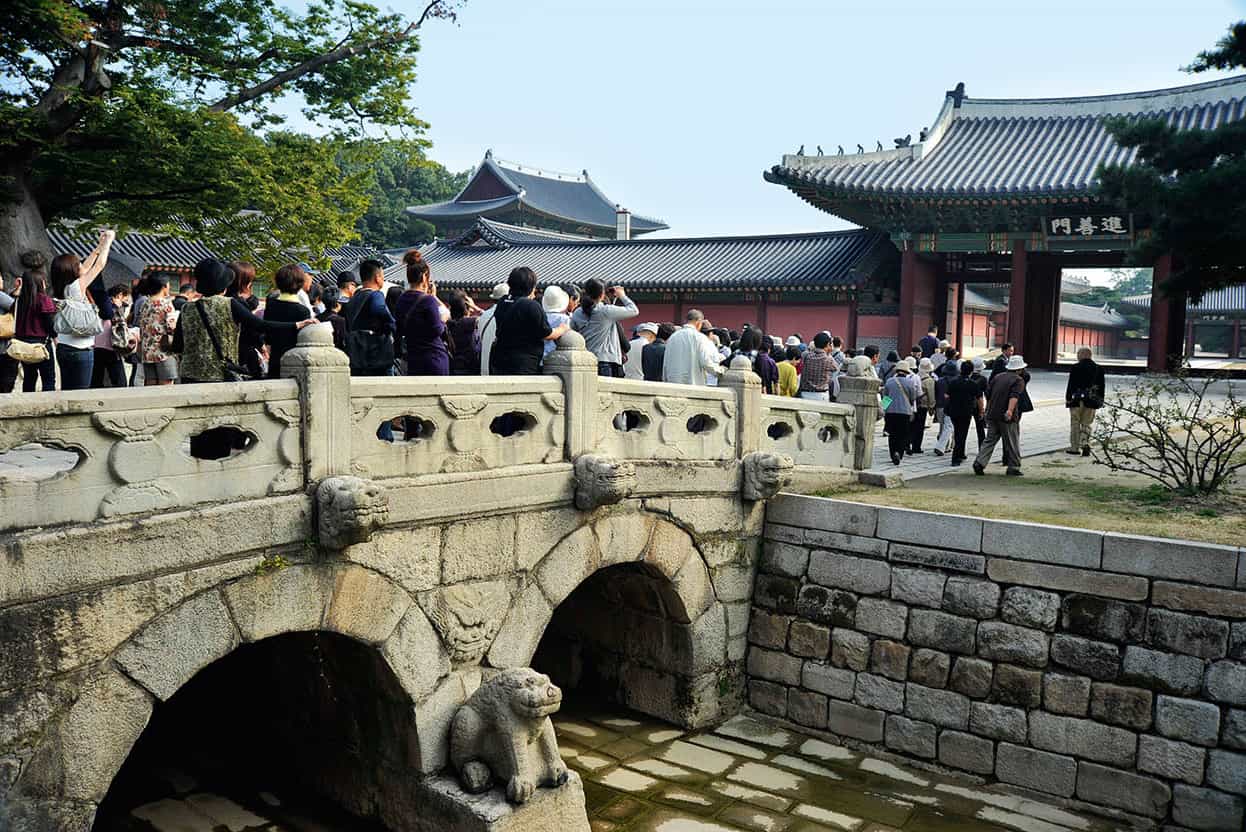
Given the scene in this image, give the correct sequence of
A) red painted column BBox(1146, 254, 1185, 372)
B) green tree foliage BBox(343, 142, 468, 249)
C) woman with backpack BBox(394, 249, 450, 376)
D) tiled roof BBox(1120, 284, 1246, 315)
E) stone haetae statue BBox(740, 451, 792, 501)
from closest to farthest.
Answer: woman with backpack BBox(394, 249, 450, 376) < stone haetae statue BBox(740, 451, 792, 501) < red painted column BBox(1146, 254, 1185, 372) < tiled roof BBox(1120, 284, 1246, 315) < green tree foliage BBox(343, 142, 468, 249)

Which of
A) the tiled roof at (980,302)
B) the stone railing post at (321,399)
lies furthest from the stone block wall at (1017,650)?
the tiled roof at (980,302)

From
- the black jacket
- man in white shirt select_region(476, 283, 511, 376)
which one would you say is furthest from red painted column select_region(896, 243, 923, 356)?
man in white shirt select_region(476, 283, 511, 376)

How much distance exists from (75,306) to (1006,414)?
9092mm

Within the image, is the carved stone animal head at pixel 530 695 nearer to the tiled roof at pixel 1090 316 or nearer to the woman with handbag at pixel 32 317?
the woman with handbag at pixel 32 317

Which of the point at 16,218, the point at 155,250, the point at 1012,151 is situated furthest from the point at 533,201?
the point at 16,218

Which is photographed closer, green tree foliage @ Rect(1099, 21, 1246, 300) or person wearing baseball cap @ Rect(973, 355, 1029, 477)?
green tree foliage @ Rect(1099, 21, 1246, 300)

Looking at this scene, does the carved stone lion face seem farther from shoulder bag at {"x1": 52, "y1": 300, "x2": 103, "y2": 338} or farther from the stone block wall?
shoulder bag at {"x1": 52, "y1": 300, "x2": 103, "y2": 338}

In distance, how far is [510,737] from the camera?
6.27 meters

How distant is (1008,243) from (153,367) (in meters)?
18.7

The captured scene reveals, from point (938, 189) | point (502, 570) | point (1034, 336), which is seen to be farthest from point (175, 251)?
point (502, 570)

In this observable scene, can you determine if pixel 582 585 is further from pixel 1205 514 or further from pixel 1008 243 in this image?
pixel 1008 243

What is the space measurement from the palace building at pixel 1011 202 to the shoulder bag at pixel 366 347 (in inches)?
649

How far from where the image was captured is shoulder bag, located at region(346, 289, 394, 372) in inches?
268

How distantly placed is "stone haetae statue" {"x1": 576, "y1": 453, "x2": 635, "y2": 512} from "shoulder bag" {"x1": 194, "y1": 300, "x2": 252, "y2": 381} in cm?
240
